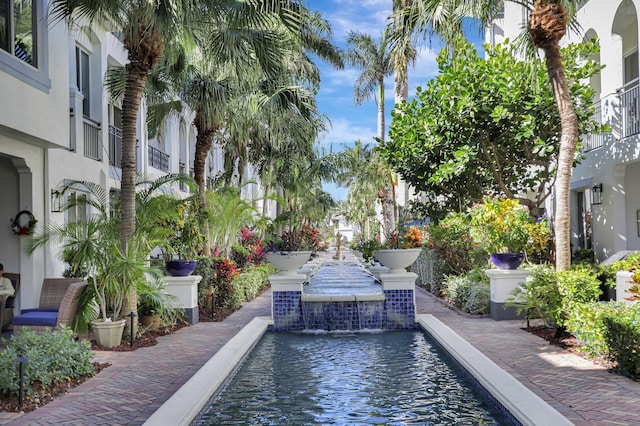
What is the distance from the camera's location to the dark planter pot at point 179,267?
11.9m

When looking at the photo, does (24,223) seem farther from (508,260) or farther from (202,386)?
(508,260)

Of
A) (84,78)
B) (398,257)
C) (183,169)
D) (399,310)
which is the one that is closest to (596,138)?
(398,257)

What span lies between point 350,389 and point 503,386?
179 cm

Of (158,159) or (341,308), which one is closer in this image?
(341,308)

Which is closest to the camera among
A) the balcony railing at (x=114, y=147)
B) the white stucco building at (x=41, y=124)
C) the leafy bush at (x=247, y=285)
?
the white stucco building at (x=41, y=124)

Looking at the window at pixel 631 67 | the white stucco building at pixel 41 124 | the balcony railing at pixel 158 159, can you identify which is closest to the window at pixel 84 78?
the white stucco building at pixel 41 124

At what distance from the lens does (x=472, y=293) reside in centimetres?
1273

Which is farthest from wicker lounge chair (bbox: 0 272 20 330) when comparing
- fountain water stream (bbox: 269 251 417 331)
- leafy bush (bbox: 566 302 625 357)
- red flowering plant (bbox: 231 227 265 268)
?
red flowering plant (bbox: 231 227 265 268)

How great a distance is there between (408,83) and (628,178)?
1117 centimetres

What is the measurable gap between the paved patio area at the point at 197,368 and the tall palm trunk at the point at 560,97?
1.71m

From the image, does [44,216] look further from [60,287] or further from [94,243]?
[94,243]

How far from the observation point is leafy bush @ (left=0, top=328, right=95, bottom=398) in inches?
240

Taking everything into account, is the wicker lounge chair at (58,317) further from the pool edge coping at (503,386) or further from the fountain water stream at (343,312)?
the pool edge coping at (503,386)

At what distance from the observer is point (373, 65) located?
30516 millimetres
